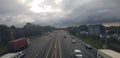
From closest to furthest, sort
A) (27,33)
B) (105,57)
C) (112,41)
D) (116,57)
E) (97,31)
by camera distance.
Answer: (116,57) < (105,57) < (112,41) < (27,33) < (97,31)

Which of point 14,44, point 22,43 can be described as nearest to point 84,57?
point 14,44

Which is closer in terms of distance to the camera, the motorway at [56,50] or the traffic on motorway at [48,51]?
the traffic on motorway at [48,51]

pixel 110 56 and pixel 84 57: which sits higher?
pixel 110 56

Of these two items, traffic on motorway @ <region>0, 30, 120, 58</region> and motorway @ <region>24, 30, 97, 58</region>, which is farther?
motorway @ <region>24, 30, 97, 58</region>

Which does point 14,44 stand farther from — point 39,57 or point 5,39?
point 5,39

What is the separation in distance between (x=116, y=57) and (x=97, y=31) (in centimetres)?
11512

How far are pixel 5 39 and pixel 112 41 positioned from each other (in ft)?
163

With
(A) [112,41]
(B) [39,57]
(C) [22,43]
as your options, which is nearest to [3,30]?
(C) [22,43]

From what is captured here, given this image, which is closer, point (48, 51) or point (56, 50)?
point (48, 51)

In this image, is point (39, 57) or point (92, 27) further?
point (92, 27)

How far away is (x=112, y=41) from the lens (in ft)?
227

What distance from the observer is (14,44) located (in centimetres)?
4862

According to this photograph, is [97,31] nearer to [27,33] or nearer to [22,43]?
[27,33]

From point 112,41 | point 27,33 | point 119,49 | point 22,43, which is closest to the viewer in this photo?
point 119,49
